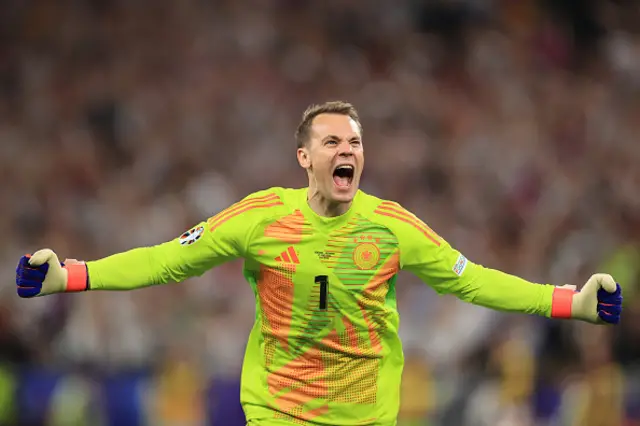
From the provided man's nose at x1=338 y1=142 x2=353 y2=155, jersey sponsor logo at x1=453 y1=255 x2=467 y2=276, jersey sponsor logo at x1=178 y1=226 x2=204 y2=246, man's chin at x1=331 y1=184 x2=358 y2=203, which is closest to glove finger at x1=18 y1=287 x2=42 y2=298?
jersey sponsor logo at x1=178 y1=226 x2=204 y2=246

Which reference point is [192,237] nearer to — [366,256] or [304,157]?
[304,157]

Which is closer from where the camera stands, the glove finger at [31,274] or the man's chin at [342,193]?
the glove finger at [31,274]

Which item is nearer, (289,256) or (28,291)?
(28,291)

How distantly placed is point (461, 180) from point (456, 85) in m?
1.35

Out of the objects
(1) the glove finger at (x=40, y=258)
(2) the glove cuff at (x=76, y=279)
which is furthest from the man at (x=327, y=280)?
(1) the glove finger at (x=40, y=258)

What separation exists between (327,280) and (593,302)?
119 centimetres

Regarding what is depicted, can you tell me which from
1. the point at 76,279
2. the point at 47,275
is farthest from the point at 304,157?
the point at 47,275

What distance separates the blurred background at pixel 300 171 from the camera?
7633 mm

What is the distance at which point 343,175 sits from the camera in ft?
16.3

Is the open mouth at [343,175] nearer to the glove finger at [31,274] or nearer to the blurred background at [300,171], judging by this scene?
the glove finger at [31,274]

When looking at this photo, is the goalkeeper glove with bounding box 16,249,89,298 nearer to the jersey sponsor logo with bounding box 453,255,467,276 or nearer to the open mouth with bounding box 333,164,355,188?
the open mouth with bounding box 333,164,355,188

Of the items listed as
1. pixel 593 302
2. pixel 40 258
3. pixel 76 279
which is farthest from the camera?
pixel 593 302

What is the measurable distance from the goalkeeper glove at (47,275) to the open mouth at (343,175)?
118cm

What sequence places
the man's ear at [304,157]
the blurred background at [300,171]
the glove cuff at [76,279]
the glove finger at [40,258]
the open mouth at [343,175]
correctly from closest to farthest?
the glove finger at [40,258] < the glove cuff at [76,279] < the open mouth at [343,175] < the man's ear at [304,157] < the blurred background at [300,171]
